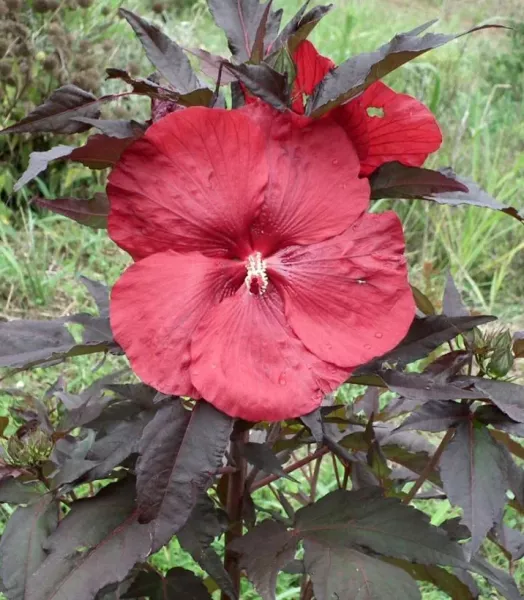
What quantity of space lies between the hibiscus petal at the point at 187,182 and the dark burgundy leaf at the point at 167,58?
0.29ft

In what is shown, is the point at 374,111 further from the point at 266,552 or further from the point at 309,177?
the point at 266,552

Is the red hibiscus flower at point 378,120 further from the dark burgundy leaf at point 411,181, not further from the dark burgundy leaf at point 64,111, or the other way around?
the dark burgundy leaf at point 64,111

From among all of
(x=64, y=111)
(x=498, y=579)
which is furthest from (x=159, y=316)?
(x=498, y=579)

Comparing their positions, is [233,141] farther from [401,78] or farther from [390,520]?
[401,78]

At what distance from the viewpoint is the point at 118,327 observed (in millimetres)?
604

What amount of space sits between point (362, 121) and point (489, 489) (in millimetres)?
343

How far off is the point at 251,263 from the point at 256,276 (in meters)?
0.01

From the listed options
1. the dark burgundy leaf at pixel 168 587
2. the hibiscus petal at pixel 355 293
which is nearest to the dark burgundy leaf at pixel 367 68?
the hibiscus petal at pixel 355 293

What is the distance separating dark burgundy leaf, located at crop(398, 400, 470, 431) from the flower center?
0.20 m

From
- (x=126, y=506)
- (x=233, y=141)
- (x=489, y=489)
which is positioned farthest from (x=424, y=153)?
(x=126, y=506)

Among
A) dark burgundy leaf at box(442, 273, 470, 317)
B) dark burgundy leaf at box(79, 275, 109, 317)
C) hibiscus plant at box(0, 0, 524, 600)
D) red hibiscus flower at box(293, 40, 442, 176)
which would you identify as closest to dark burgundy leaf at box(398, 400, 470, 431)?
hibiscus plant at box(0, 0, 524, 600)

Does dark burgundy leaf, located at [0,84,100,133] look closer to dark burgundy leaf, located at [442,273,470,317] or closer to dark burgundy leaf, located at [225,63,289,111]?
dark burgundy leaf, located at [225,63,289,111]

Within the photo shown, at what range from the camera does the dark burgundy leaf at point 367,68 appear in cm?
58

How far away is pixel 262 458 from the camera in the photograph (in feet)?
2.43
